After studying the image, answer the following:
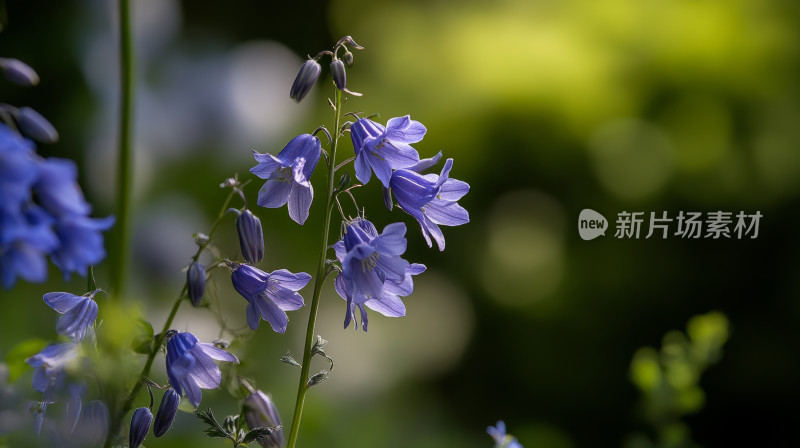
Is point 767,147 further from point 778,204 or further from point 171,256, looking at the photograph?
point 171,256

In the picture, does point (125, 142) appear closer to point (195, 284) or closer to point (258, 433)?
point (195, 284)

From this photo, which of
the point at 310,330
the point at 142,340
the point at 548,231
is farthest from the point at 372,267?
the point at 548,231

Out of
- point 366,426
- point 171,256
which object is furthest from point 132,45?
point 171,256

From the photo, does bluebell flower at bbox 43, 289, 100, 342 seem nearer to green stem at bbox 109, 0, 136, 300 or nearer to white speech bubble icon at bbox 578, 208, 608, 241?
green stem at bbox 109, 0, 136, 300

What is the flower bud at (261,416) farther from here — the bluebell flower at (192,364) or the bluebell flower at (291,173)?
the bluebell flower at (291,173)

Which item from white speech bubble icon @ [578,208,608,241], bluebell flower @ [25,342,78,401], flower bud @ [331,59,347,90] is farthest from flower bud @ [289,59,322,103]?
white speech bubble icon @ [578,208,608,241]

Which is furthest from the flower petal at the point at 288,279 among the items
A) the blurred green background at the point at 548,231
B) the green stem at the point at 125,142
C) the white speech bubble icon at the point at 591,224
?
the white speech bubble icon at the point at 591,224
